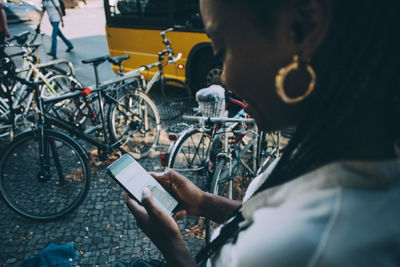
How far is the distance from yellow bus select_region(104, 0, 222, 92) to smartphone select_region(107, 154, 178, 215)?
13.1 feet

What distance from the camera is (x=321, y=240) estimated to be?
626 millimetres

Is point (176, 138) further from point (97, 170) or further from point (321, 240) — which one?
point (321, 240)

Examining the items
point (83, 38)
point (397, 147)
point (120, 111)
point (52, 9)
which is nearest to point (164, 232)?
point (397, 147)

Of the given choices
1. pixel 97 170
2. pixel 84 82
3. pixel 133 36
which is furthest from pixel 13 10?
pixel 97 170

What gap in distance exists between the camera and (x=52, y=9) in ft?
29.4

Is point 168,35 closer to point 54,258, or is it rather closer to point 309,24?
point 54,258

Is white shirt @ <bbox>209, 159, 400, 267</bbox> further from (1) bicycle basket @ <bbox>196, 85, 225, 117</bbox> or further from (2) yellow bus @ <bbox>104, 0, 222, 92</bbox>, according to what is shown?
(2) yellow bus @ <bbox>104, 0, 222, 92</bbox>

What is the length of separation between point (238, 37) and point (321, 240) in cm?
55

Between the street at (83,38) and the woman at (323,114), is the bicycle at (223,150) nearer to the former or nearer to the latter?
the woman at (323,114)

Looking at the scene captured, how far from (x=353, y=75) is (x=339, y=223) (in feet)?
1.20

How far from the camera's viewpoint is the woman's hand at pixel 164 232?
48.4 inches

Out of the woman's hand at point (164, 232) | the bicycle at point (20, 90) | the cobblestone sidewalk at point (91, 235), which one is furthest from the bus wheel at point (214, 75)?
the woman's hand at point (164, 232)

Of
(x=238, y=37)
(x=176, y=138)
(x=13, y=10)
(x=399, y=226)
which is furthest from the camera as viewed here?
(x=13, y=10)

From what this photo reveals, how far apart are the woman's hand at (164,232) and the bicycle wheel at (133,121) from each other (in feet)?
9.37
